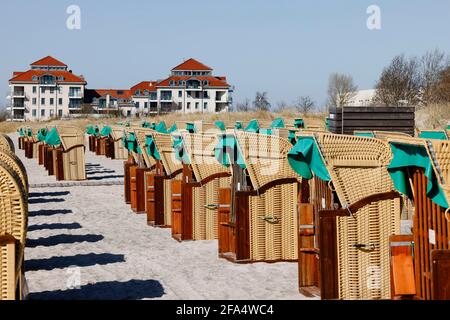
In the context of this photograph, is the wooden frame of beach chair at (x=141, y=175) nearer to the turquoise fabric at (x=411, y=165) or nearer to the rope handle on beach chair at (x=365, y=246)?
the rope handle on beach chair at (x=365, y=246)

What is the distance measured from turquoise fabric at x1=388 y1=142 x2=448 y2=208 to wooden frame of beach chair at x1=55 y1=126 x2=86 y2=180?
59.6 ft

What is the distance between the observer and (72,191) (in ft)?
65.7

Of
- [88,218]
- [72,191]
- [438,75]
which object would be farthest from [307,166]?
[438,75]

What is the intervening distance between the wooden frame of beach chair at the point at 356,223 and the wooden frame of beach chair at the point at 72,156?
16924mm

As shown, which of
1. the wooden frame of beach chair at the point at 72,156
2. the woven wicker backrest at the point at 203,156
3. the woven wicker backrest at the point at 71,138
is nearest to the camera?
the woven wicker backrest at the point at 203,156

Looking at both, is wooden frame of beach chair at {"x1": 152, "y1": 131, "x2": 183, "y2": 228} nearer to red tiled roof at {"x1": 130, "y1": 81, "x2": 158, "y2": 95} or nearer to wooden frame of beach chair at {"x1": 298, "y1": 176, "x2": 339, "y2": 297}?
wooden frame of beach chair at {"x1": 298, "y1": 176, "x2": 339, "y2": 297}

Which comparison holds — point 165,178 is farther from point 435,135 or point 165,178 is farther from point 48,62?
point 48,62

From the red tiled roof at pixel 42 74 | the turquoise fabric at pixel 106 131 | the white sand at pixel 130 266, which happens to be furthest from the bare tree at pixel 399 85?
the red tiled roof at pixel 42 74

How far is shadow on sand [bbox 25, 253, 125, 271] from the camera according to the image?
9.48 m

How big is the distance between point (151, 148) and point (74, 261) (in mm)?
4063

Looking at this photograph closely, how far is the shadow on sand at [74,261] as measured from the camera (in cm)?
948

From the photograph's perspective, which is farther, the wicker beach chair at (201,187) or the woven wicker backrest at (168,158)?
the woven wicker backrest at (168,158)

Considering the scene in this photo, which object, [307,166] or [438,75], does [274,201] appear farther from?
[438,75]
